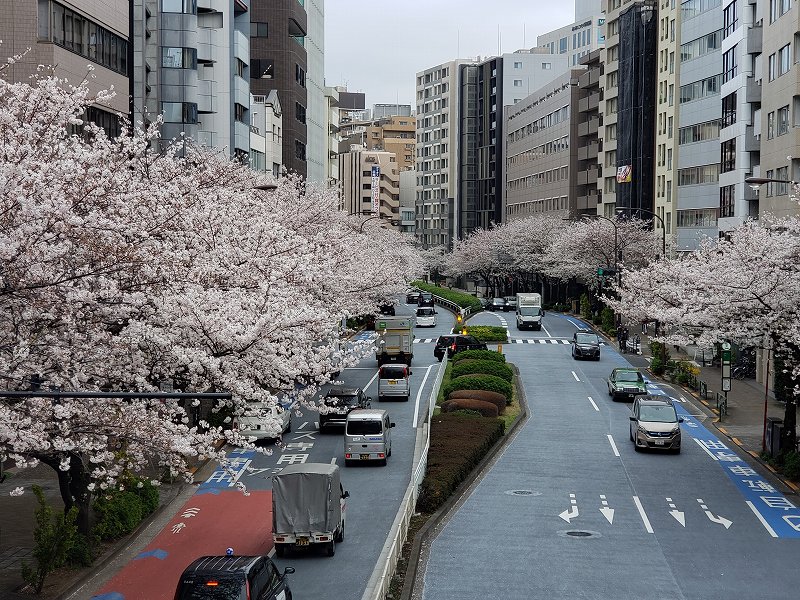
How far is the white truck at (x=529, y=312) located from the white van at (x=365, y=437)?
168 ft

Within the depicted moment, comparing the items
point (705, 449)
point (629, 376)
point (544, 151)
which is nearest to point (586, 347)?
point (629, 376)

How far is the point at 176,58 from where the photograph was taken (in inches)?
2618

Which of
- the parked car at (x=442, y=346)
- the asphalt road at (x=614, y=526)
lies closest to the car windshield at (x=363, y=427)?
the asphalt road at (x=614, y=526)

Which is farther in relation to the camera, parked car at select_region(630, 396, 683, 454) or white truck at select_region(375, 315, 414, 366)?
white truck at select_region(375, 315, 414, 366)

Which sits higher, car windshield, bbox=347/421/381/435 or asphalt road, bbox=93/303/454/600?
car windshield, bbox=347/421/381/435

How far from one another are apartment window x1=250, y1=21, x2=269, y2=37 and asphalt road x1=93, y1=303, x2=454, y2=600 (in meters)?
60.1

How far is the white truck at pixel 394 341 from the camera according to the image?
64.6 metres

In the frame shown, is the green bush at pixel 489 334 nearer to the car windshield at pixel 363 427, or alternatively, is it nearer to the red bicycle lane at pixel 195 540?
the car windshield at pixel 363 427

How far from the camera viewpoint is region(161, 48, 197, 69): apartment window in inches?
2613

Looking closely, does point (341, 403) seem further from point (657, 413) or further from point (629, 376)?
point (629, 376)

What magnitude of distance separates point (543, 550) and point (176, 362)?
9.97 m

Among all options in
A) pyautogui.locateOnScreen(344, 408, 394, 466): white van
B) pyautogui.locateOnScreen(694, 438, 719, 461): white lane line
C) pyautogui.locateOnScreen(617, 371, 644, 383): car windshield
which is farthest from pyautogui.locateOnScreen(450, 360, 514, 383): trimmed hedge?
pyautogui.locateOnScreen(344, 408, 394, 466): white van

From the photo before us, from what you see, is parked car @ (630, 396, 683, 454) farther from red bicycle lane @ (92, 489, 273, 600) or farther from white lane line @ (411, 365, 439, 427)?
red bicycle lane @ (92, 489, 273, 600)

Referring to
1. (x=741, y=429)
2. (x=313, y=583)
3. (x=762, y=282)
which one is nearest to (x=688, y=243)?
(x=741, y=429)
